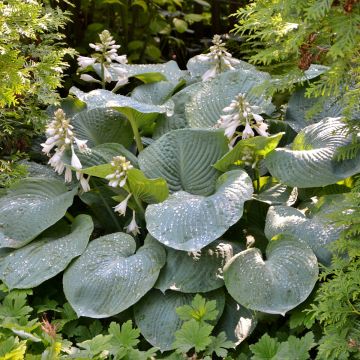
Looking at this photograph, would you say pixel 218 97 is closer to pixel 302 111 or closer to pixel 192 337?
pixel 302 111

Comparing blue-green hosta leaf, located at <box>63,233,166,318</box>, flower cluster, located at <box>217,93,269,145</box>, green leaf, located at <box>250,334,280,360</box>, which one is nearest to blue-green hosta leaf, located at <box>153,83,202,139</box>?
flower cluster, located at <box>217,93,269,145</box>

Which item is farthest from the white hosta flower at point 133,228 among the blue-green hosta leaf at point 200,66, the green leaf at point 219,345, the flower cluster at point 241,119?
the blue-green hosta leaf at point 200,66

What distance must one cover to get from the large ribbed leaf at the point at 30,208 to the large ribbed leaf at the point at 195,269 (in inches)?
21.2

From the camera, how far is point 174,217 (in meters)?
2.50

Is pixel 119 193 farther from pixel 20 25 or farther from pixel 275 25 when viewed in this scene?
pixel 275 25

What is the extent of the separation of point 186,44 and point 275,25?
3.41m

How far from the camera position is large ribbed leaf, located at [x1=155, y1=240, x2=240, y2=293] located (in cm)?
250

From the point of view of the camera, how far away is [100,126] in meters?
3.19

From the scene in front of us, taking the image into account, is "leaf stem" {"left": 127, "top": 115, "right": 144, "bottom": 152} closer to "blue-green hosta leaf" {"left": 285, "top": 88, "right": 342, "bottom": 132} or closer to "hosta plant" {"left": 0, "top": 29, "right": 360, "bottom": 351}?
"hosta plant" {"left": 0, "top": 29, "right": 360, "bottom": 351}

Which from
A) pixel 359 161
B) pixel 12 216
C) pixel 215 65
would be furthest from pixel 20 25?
pixel 359 161

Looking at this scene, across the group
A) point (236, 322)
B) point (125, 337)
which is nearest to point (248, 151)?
point (236, 322)

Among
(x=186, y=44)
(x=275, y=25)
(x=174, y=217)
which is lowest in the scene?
(x=186, y=44)

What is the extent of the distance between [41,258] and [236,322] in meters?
0.84

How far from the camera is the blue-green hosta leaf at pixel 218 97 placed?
10.3 feet
